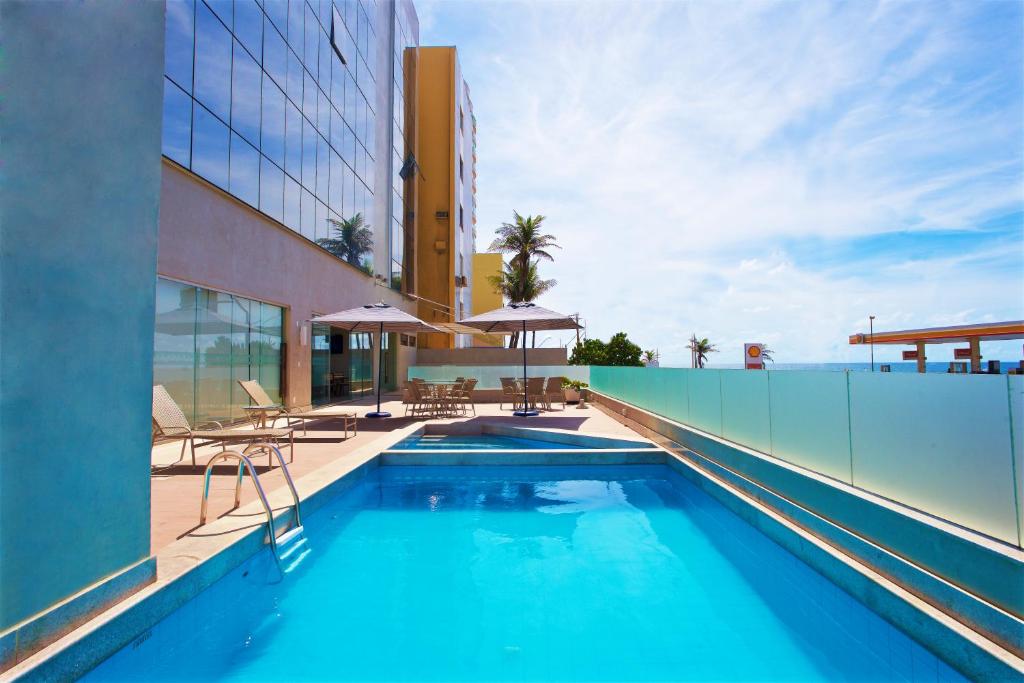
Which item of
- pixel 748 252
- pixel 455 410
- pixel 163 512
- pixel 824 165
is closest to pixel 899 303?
pixel 748 252


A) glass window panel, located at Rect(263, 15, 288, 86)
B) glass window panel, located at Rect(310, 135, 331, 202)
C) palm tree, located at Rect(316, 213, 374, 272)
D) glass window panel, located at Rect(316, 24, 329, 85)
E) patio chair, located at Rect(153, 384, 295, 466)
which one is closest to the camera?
patio chair, located at Rect(153, 384, 295, 466)

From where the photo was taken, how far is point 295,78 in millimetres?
12516

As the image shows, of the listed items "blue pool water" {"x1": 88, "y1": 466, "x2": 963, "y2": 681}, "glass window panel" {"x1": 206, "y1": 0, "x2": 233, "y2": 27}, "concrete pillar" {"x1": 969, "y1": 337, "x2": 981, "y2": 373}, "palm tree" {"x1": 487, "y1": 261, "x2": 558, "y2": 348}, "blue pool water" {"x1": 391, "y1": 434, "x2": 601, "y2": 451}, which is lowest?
"blue pool water" {"x1": 88, "y1": 466, "x2": 963, "y2": 681}

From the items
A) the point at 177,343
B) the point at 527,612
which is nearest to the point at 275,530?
the point at 527,612

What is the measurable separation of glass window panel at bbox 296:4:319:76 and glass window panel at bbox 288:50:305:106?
0.45 meters

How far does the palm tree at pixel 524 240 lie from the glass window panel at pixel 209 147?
23390 millimetres

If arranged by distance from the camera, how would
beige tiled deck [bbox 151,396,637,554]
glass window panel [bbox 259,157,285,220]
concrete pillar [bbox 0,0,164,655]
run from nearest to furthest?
concrete pillar [bbox 0,0,164,655] → beige tiled deck [bbox 151,396,637,554] → glass window panel [bbox 259,157,285,220]

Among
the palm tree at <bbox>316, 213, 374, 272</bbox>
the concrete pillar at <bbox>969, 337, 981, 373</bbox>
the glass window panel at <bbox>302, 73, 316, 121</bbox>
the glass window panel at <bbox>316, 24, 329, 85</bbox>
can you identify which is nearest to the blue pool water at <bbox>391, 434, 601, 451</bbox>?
the palm tree at <bbox>316, 213, 374, 272</bbox>

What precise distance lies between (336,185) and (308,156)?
6.00 feet

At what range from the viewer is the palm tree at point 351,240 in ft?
48.4

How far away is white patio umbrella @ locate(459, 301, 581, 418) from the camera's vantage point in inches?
475

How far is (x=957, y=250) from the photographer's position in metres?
43.8

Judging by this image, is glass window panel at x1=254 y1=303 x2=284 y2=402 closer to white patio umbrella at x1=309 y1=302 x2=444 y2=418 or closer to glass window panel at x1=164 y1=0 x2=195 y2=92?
white patio umbrella at x1=309 y1=302 x2=444 y2=418

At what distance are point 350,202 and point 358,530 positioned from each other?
41.3 ft
